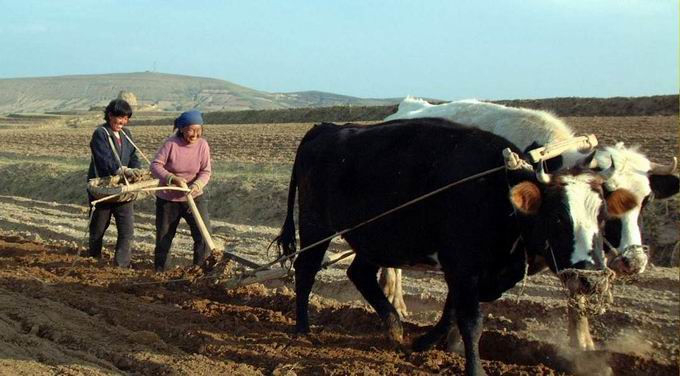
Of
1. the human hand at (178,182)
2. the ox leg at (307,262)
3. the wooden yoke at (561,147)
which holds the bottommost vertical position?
the ox leg at (307,262)

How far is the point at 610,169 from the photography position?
5422mm

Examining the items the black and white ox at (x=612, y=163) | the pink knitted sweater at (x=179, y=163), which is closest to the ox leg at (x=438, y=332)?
the black and white ox at (x=612, y=163)

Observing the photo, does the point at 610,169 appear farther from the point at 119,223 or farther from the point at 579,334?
the point at 119,223

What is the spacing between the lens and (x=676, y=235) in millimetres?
11445

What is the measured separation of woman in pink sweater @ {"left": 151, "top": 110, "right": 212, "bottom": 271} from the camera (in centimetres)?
923

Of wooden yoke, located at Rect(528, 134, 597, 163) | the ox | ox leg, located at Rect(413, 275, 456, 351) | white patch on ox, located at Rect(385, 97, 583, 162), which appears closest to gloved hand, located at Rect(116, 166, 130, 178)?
white patch on ox, located at Rect(385, 97, 583, 162)

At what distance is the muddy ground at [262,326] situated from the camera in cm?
608

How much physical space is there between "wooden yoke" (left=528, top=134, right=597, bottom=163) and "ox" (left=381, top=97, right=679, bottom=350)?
7 cm

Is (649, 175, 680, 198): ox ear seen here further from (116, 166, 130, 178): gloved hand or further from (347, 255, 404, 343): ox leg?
(116, 166, 130, 178): gloved hand

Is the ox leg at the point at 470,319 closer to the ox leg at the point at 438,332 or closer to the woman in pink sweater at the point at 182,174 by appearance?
the ox leg at the point at 438,332

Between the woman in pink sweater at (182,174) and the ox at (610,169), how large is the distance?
326cm

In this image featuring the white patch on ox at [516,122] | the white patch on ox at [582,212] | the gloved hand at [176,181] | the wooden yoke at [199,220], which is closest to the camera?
the white patch on ox at [582,212]

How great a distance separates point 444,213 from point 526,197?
79cm

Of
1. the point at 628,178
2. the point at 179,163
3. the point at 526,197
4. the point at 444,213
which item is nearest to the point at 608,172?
the point at 526,197
